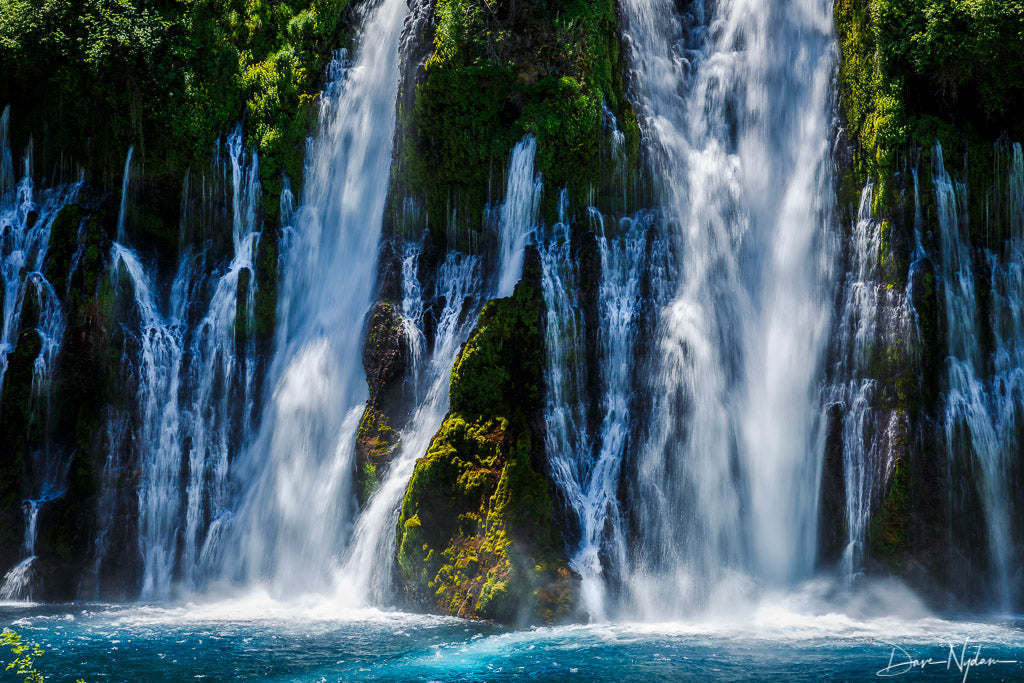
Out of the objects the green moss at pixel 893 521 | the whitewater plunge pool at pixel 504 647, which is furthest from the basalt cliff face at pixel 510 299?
the whitewater plunge pool at pixel 504 647

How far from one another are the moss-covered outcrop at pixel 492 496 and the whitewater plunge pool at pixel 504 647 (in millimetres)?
639

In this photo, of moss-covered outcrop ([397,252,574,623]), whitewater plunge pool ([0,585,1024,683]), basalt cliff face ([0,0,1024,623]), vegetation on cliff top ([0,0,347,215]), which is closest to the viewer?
whitewater plunge pool ([0,585,1024,683])

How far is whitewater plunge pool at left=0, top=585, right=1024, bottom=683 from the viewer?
42.1 feet

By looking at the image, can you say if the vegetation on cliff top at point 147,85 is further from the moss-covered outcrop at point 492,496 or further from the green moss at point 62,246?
the moss-covered outcrop at point 492,496

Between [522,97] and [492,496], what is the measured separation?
28.8ft

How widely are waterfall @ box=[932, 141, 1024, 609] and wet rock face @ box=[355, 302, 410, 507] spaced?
10.8 meters

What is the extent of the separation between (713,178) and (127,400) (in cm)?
1390

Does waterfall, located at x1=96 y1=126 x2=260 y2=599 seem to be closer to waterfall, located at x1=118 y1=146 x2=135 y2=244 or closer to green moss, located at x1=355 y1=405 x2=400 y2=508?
waterfall, located at x1=118 y1=146 x2=135 y2=244

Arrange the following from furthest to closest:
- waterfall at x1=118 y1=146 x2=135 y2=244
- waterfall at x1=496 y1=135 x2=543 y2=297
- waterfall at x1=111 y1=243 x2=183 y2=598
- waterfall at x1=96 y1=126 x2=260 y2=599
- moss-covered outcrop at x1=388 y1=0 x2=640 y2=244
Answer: waterfall at x1=118 y1=146 x2=135 y2=244 → waterfall at x1=96 y1=126 x2=260 y2=599 → waterfall at x1=111 y1=243 x2=183 y2=598 → moss-covered outcrop at x1=388 y1=0 x2=640 y2=244 → waterfall at x1=496 y1=135 x2=543 y2=297

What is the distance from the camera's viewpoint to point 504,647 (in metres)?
14.4

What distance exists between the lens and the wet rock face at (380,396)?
62.9 feet

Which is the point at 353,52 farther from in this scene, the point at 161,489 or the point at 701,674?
the point at 701,674

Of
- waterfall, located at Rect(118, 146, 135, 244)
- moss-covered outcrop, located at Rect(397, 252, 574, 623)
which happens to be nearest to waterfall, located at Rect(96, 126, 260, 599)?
waterfall, located at Rect(118, 146, 135, 244)

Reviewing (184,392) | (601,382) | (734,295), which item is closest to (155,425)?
(184,392)
